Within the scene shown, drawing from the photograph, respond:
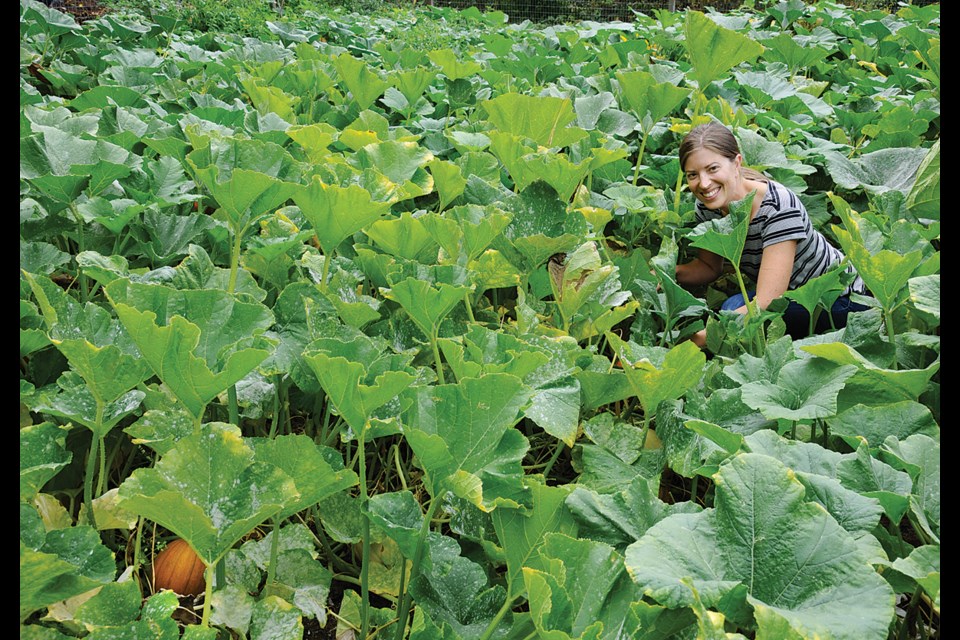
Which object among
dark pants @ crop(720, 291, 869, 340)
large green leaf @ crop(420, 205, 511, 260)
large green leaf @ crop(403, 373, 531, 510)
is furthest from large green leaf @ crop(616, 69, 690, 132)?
large green leaf @ crop(403, 373, 531, 510)

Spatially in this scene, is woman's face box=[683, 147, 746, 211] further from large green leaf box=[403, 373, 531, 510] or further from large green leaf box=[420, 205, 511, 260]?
large green leaf box=[403, 373, 531, 510]

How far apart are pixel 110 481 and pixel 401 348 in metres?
0.54

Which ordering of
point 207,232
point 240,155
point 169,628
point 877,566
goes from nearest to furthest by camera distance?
point 169,628 < point 877,566 < point 240,155 < point 207,232

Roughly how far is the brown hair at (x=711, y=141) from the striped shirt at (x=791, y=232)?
0.56ft

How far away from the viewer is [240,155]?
4.96ft

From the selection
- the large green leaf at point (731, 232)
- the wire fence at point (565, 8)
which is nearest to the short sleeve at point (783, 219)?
the large green leaf at point (731, 232)

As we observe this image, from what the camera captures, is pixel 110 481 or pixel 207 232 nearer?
pixel 110 481

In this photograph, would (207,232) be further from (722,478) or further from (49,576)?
(722,478)

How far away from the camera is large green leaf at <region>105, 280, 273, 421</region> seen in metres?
0.97

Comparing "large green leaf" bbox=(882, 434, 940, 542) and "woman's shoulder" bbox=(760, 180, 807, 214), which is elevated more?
"large green leaf" bbox=(882, 434, 940, 542)

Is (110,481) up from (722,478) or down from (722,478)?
down

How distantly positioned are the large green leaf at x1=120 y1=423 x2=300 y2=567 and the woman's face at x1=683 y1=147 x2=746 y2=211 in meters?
1.74

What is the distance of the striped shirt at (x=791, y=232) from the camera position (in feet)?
7.63

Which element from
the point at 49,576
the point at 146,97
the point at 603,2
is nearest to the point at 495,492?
the point at 49,576
